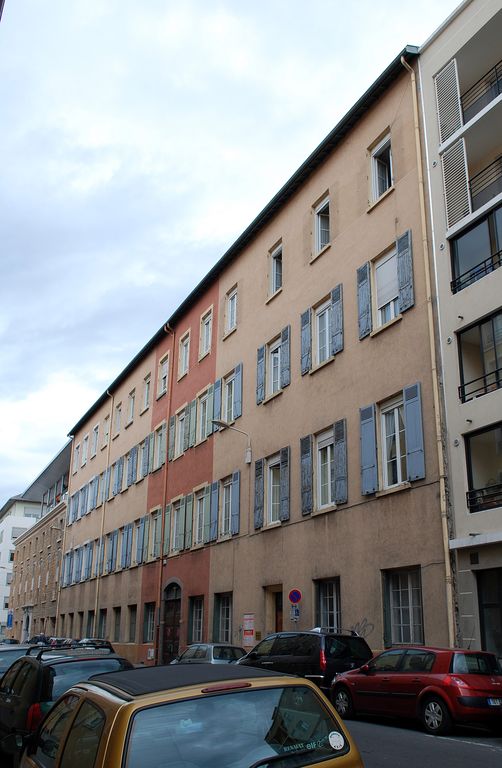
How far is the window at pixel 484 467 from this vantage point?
1508 centimetres

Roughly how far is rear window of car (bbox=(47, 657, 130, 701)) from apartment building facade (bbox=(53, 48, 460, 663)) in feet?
24.6

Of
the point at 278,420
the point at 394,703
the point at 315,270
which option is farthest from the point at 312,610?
the point at 315,270

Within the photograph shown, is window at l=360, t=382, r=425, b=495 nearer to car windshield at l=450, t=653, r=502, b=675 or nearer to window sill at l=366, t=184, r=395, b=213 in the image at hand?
car windshield at l=450, t=653, r=502, b=675

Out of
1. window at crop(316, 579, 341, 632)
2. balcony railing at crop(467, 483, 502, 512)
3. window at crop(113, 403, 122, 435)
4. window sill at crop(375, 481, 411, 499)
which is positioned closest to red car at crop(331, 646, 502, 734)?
balcony railing at crop(467, 483, 502, 512)

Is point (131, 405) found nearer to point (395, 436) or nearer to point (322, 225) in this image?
point (322, 225)

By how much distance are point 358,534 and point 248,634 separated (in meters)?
6.24

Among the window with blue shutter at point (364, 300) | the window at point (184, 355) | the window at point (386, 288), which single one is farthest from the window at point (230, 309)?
the window at point (386, 288)

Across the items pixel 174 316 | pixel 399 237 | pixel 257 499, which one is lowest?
pixel 257 499

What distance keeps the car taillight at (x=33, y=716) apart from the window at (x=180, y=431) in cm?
2310

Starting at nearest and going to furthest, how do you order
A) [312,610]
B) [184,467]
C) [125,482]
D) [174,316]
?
[312,610] < [184,467] < [174,316] < [125,482]

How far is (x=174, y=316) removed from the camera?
3406 centimetres

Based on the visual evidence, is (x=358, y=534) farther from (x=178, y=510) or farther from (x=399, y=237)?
(x=178, y=510)

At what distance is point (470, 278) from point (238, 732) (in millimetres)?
14296

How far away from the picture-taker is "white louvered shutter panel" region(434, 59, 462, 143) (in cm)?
1808
